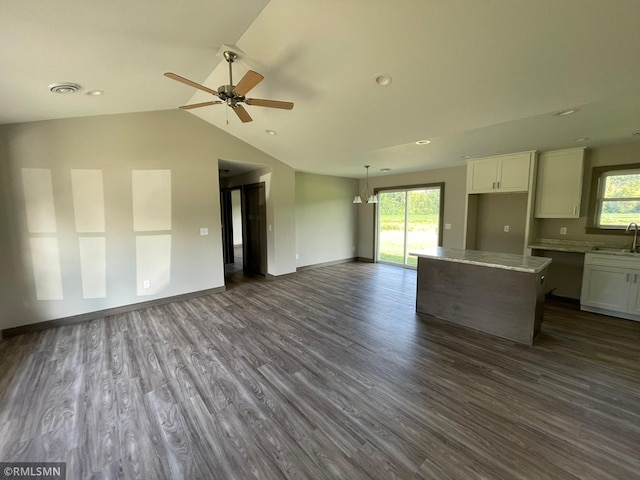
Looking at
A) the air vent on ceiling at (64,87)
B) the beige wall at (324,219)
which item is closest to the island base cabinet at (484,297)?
the beige wall at (324,219)

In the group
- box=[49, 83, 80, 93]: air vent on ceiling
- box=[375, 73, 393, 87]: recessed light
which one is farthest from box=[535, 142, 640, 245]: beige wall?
box=[49, 83, 80, 93]: air vent on ceiling

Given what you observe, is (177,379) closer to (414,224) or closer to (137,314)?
(137,314)

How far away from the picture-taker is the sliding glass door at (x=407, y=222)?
20.3 ft

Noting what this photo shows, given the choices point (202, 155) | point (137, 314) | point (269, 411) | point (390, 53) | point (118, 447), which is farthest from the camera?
point (202, 155)

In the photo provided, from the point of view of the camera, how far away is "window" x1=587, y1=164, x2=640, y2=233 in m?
3.78

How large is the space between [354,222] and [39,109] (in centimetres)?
637

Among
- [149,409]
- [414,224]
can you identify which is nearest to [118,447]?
[149,409]

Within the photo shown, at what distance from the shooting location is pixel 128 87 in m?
2.92

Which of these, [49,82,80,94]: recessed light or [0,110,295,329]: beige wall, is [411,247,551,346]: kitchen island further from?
[49,82,80,94]: recessed light

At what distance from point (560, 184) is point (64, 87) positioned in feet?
21.1

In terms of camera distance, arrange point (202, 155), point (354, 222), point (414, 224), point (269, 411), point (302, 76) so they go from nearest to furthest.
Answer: point (269, 411), point (302, 76), point (202, 155), point (414, 224), point (354, 222)

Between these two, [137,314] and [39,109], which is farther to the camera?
[137,314]

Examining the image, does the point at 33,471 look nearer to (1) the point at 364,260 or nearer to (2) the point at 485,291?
(2) the point at 485,291

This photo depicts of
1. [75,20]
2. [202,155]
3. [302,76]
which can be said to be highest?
[302,76]
